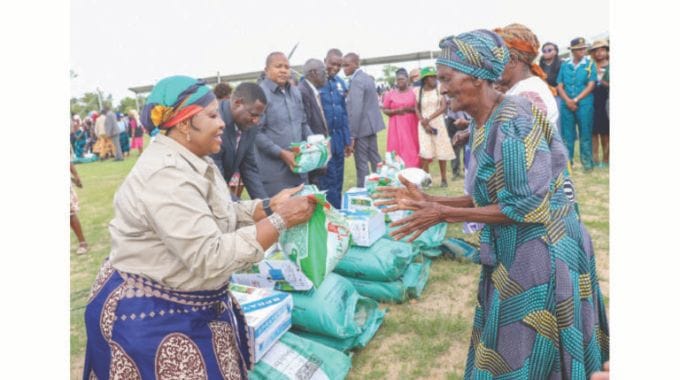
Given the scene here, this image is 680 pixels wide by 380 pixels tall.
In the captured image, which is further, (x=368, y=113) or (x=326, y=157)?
(x=368, y=113)

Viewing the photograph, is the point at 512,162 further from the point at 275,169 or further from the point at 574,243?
the point at 275,169

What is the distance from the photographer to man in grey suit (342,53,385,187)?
6.87 metres

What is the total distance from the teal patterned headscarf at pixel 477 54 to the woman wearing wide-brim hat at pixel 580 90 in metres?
6.71

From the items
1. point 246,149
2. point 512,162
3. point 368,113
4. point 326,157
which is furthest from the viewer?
point 368,113

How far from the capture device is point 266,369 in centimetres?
245

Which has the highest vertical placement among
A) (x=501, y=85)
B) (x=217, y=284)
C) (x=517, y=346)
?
(x=501, y=85)

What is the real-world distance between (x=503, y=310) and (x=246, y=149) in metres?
2.23

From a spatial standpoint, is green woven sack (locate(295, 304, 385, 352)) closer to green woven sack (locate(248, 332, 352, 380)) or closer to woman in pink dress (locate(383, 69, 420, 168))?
green woven sack (locate(248, 332, 352, 380))

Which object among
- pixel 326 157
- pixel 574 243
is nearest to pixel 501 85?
pixel 574 243

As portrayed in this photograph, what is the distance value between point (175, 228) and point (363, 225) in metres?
2.25

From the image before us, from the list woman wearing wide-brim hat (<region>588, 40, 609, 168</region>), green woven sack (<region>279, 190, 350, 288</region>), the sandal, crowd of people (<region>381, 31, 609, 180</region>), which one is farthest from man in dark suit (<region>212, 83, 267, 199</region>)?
woman wearing wide-brim hat (<region>588, 40, 609, 168</region>)

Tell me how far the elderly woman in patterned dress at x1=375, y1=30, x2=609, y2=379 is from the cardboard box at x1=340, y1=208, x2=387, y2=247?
1796mm

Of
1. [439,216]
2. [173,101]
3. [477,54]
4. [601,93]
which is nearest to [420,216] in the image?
[439,216]

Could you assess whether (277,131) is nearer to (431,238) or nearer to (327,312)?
(431,238)
